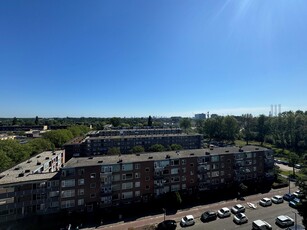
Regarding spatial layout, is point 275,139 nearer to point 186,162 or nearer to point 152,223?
point 186,162

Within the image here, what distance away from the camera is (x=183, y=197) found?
40.5m

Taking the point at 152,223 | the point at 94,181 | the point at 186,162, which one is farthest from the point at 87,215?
the point at 186,162

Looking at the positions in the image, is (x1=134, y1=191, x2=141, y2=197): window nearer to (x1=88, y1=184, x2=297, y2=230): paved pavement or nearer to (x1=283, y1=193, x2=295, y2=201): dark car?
(x1=88, y1=184, x2=297, y2=230): paved pavement

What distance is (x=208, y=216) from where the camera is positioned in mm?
33625

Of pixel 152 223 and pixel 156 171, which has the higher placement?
pixel 156 171

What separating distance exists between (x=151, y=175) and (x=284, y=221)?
2350 centimetres

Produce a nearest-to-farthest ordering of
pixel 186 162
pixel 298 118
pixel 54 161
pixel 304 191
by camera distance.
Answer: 1. pixel 304 191
2. pixel 186 162
3. pixel 54 161
4. pixel 298 118

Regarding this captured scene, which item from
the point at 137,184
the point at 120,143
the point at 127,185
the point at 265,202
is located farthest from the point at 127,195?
the point at 120,143

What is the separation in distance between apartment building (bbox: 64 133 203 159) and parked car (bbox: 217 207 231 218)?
48.1 m

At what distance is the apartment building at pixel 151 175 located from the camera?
35594 mm

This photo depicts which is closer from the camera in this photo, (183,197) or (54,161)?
(183,197)

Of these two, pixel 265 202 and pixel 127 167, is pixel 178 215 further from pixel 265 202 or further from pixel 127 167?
pixel 265 202

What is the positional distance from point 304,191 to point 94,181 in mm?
31793

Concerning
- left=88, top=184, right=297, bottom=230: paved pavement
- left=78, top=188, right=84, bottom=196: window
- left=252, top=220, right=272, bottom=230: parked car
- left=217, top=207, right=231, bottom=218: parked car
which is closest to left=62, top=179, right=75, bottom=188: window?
left=78, top=188, right=84, bottom=196: window
